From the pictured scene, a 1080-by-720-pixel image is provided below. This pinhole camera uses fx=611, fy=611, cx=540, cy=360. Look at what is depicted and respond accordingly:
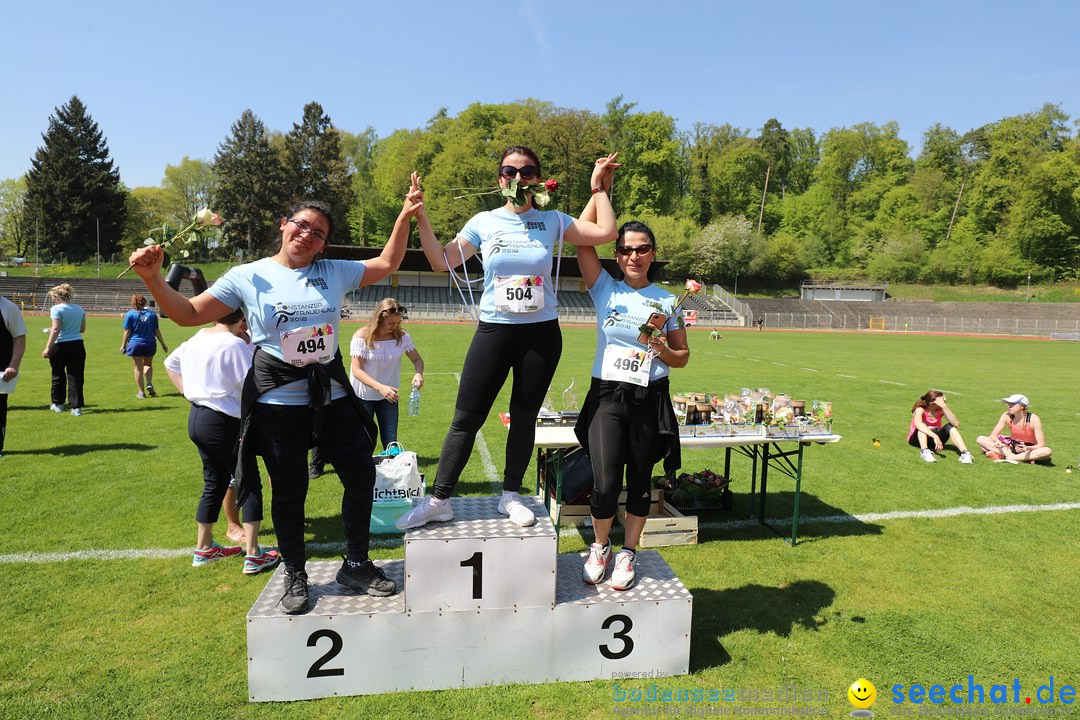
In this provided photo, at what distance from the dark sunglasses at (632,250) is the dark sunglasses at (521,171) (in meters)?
0.66

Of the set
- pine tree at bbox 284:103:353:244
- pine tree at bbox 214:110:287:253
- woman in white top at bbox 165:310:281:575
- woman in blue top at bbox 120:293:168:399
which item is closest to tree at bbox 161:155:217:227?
pine tree at bbox 214:110:287:253

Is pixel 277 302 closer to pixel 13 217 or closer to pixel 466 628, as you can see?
pixel 466 628

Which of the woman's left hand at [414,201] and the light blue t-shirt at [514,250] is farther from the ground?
the woman's left hand at [414,201]

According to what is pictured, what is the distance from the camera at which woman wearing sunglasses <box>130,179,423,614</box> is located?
9.65 feet

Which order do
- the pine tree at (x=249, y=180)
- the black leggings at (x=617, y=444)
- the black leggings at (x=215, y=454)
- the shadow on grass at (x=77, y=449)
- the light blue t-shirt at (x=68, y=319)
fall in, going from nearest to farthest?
the black leggings at (x=617, y=444) < the black leggings at (x=215, y=454) < the shadow on grass at (x=77, y=449) < the light blue t-shirt at (x=68, y=319) < the pine tree at (x=249, y=180)

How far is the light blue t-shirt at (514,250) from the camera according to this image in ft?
10.6

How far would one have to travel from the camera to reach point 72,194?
59.1 meters

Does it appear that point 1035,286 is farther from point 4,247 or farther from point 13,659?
point 4,247

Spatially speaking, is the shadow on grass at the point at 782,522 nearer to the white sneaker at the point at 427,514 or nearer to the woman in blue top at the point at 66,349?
the white sneaker at the point at 427,514

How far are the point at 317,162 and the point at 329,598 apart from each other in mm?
71345

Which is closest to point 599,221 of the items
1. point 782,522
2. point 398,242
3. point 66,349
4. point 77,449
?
point 398,242

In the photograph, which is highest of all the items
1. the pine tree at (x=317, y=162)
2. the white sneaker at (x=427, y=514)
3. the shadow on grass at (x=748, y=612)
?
the pine tree at (x=317, y=162)

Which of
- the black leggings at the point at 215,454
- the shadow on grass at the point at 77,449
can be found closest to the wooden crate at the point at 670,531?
the black leggings at the point at 215,454

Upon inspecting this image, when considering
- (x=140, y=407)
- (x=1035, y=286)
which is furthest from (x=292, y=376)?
(x=1035, y=286)
